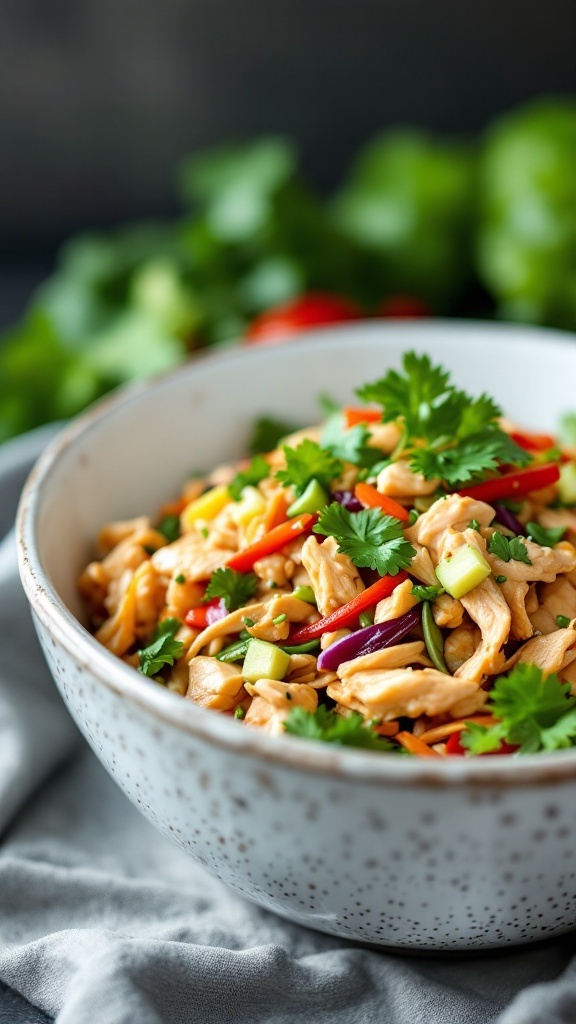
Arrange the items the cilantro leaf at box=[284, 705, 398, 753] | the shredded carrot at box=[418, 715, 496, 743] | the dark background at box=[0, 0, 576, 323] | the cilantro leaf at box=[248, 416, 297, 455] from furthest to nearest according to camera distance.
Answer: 1. the dark background at box=[0, 0, 576, 323]
2. the cilantro leaf at box=[248, 416, 297, 455]
3. the shredded carrot at box=[418, 715, 496, 743]
4. the cilantro leaf at box=[284, 705, 398, 753]

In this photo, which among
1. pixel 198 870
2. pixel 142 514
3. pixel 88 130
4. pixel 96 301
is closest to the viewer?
pixel 198 870

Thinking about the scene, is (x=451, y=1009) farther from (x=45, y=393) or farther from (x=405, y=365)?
(x=45, y=393)

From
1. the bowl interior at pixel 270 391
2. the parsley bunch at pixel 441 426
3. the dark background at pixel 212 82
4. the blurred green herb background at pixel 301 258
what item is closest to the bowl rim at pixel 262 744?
the bowl interior at pixel 270 391

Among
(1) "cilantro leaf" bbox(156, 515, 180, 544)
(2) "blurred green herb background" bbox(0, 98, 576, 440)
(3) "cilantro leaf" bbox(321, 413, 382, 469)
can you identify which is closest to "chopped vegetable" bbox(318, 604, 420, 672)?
(3) "cilantro leaf" bbox(321, 413, 382, 469)

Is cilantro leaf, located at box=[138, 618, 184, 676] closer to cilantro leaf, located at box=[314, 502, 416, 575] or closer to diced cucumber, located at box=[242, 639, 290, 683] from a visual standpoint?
diced cucumber, located at box=[242, 639, 290, 683]

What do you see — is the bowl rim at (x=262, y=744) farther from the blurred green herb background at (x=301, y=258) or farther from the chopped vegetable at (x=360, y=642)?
the blurred green herb background at (x=301, y=258)

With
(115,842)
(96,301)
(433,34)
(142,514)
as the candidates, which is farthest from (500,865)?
(433,34)
